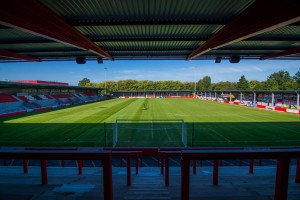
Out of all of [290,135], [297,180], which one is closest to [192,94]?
[290,135]

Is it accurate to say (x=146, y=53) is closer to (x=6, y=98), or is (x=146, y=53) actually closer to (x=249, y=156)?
(x=249, y=156)

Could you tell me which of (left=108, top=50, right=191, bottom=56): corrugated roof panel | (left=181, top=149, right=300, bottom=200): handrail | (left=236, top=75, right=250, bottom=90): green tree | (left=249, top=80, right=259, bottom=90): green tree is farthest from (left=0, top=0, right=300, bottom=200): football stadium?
(left=236, top=75, right=250, bottom=90): green tree

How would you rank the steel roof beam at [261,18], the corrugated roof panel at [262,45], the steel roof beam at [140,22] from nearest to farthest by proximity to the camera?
the steel roof beam at [261,18] < the steel roof beam at [140,22] < the corrugated roof panel at [262,45]

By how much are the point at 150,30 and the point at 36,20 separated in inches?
183

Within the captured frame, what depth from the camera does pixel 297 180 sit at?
4746 millimetres

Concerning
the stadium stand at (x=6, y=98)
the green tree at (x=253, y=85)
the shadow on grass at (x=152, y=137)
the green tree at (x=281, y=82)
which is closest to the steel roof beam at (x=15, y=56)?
the shadow on grass at (x=152, y=137)

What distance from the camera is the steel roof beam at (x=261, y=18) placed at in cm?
531

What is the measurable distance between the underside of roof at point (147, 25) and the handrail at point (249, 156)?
14.1 ft

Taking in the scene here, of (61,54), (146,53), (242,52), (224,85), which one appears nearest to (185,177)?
(146,53)

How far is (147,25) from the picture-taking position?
27.0 feet

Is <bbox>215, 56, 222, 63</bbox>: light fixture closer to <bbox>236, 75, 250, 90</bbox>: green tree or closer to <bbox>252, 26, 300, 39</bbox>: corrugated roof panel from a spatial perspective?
<bbox>252, 26, 300, 39</bbox>: corrugated roof panel

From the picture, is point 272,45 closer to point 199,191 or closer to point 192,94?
point 199,191

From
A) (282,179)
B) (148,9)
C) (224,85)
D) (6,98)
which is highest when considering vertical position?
(148,9)

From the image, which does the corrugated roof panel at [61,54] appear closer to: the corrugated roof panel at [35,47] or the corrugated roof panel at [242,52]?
the corrugated roof panel at [35,47]
